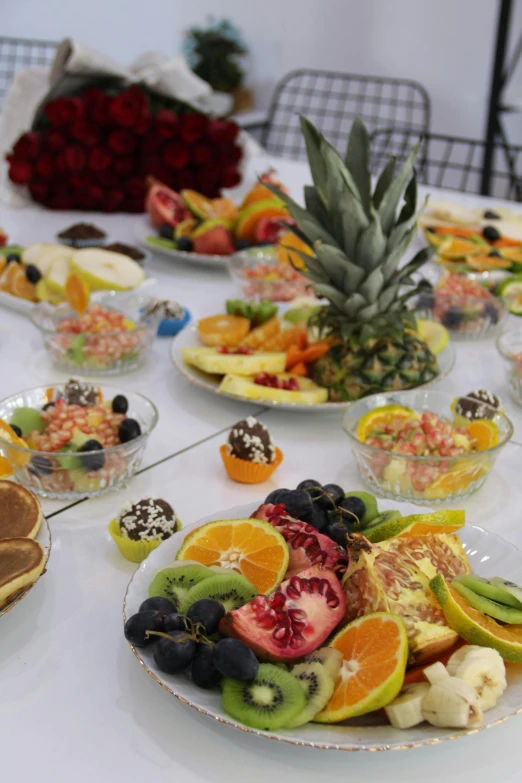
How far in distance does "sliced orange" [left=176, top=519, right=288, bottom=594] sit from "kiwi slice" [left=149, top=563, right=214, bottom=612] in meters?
0.05

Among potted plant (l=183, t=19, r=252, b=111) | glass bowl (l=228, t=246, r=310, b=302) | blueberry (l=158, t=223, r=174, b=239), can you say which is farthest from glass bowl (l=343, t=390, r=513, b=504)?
potted plant (l=183, t=19, r=252, b=111)

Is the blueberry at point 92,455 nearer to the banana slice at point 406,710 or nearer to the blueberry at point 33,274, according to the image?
the banana slice at point 406,710

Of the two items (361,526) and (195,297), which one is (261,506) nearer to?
(361,526)

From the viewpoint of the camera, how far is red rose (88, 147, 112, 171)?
288 cm

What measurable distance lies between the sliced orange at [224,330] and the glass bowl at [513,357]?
1.89ft

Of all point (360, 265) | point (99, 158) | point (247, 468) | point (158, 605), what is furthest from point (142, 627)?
point (99, 158)

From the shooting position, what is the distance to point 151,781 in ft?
2.88

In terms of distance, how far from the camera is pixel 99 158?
288 centimetres

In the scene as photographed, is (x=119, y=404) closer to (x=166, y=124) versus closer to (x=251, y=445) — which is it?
(x=251, y=445)

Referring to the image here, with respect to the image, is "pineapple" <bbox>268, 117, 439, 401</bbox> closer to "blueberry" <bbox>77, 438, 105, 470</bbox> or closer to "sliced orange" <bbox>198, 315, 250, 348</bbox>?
"sliced orange" <bbox>198, 315, 250, 348</bbox>

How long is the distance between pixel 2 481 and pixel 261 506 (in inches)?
15.5

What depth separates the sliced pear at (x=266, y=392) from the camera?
1646 mm

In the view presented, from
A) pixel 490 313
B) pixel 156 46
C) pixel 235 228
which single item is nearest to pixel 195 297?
pixel 235 228

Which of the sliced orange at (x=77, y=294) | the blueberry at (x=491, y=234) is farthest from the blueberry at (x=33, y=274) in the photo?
the blueberry at (x=491, y=234)
